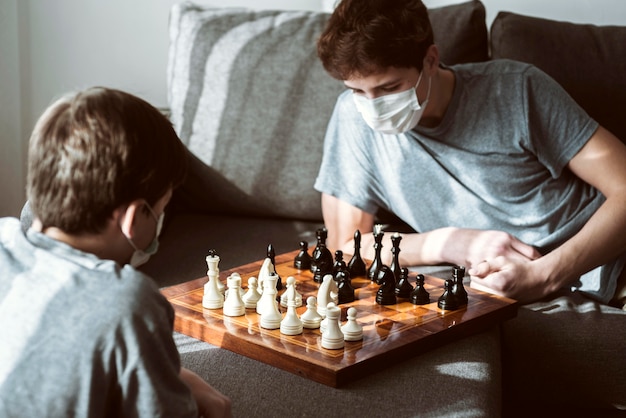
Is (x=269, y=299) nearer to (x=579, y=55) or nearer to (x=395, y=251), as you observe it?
(x=395, y=251)

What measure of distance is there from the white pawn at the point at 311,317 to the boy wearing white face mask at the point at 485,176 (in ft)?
1.70

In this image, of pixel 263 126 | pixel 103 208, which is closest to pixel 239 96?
pixel 263 126

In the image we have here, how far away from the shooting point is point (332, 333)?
1551 mm

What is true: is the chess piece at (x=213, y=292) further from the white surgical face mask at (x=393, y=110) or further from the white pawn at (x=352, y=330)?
the white surgical face mask at (x=393, y=110)

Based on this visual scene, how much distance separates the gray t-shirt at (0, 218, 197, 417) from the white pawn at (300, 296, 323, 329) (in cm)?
53

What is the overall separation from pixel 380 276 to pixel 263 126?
933 mm

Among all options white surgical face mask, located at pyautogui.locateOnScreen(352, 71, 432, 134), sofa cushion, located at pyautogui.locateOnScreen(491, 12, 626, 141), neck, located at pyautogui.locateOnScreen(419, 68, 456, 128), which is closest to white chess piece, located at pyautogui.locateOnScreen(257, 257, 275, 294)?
white surgical face mask, located at pyautogui.locateOnScreen(352, 71, 432, 134)

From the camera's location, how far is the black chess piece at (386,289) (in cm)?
179

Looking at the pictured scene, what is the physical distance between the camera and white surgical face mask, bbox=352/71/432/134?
210cm

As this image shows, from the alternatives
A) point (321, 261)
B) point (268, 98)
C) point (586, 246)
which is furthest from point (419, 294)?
point (268, 98)

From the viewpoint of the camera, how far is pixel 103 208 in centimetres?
115

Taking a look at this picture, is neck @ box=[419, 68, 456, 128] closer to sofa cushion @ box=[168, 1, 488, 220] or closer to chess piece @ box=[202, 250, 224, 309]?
sofa cushion @ box=[168, 1, 488, 220]

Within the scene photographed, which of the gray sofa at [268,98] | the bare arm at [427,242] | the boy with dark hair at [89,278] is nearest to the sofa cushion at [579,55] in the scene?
the gray sofa at [268,98]

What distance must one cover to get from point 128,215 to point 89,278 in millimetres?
118
